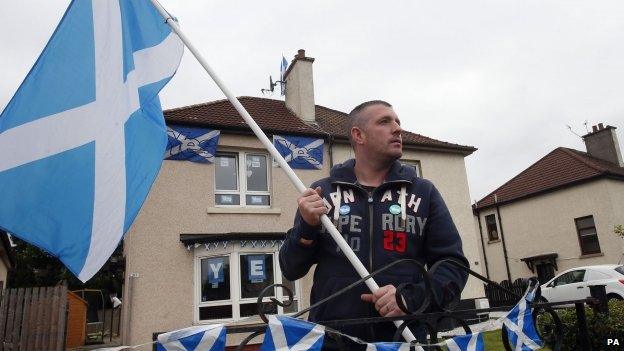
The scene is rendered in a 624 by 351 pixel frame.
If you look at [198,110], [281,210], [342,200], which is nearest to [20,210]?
[342,200]

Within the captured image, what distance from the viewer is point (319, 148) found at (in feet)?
50.2

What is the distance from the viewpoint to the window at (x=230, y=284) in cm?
1320

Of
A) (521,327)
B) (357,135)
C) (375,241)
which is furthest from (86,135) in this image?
(521,327)

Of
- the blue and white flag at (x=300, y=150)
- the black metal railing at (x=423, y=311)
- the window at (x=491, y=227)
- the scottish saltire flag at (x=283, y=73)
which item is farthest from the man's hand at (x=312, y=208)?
the window at (x=491, y=227)

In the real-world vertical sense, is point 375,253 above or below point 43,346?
above

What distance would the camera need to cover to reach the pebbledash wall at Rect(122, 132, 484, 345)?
495 inches

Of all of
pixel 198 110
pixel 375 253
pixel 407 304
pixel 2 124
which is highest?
pixel 198 110

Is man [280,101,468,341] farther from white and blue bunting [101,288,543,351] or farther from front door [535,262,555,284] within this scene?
front door [535,262,555,284]

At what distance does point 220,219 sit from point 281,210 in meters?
1.98

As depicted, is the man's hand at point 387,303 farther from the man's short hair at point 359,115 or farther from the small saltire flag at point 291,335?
the man's short hair at point 359,115

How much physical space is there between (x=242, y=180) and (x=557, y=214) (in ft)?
62.8

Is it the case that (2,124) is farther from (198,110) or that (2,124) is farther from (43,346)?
(198,110)

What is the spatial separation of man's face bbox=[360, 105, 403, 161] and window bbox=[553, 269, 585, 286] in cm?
1576

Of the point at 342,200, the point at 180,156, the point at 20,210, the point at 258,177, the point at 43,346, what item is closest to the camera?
the point at 342,200
